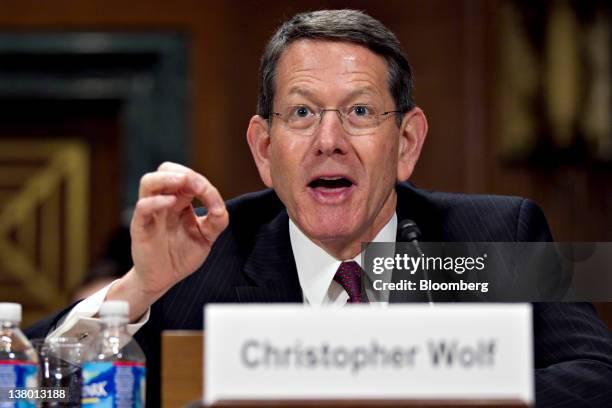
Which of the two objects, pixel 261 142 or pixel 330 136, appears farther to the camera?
pixel 261 142

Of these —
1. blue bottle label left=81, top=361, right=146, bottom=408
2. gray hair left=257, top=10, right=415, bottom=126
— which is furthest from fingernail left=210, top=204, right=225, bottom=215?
gray hair left=257, top=10, right=415, bottom=126

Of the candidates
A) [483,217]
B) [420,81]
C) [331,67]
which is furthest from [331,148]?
[420,81]

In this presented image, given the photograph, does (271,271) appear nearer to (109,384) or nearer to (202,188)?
(202,188)

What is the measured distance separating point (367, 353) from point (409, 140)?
4.53 ft

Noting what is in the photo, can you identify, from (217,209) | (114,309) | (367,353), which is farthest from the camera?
(217,209)

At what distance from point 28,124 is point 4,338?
3.85m

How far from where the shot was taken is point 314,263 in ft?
7.91

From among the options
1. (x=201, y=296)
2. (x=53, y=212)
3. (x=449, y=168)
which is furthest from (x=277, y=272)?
(x=53, y=212)

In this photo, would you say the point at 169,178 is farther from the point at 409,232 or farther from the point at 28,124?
the point at 28,124

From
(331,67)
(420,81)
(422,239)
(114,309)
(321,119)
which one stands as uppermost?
(420,81)

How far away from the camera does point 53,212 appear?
5.40 metres

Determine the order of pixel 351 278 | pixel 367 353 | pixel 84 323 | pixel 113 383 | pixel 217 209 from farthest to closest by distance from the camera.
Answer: pixel 351 278 → pixel 84 323 → pixel 217 209 → pixel 113 383 → pixel 367 353

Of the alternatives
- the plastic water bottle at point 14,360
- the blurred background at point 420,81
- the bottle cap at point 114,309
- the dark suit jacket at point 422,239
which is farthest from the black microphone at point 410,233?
the blurred background at point 420,81

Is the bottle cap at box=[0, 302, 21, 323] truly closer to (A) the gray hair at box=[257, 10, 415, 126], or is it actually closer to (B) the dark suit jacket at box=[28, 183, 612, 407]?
(B) the dark suit jacket at box=[28, 183, 612, 407]
